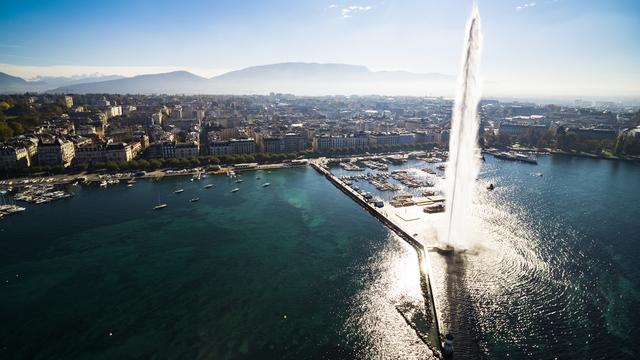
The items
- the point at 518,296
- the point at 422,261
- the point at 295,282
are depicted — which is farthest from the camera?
the point at 422,261

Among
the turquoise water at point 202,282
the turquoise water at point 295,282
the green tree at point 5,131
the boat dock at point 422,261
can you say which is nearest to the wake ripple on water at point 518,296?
the turquoise water at point 295,282

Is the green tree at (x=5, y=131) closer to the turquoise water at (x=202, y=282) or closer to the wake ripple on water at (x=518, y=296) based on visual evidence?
the turquoise water at (x=202, y=282)

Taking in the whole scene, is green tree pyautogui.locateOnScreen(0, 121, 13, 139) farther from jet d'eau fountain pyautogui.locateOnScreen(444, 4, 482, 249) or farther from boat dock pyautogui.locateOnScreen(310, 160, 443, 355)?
jet d'eau fountain pyautogui.locateOnScreen(444, 4, 482, 249)

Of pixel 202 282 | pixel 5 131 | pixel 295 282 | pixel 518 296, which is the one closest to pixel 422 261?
pixel 518 296

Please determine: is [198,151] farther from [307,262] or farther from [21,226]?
[307,262]

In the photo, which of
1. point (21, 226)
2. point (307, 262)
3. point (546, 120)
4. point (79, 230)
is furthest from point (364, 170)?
point (546, 120)

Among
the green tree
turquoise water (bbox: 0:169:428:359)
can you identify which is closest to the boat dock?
turquoise water (bbox: 0:169:428:359)

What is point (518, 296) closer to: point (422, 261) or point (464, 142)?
point (422, 261)
